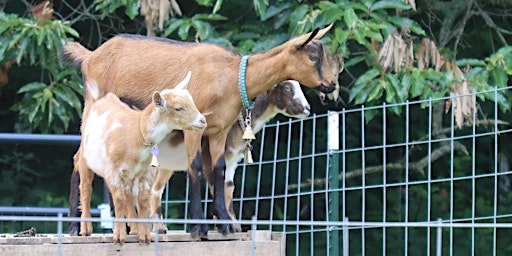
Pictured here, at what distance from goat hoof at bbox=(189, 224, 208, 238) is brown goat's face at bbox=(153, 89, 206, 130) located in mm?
473

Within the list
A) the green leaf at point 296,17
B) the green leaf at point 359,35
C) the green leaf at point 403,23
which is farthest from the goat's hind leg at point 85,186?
the green leaf at point 403,23

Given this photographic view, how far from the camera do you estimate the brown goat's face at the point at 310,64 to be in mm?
6023

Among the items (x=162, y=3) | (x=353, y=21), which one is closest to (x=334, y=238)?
(x=353, y=21)

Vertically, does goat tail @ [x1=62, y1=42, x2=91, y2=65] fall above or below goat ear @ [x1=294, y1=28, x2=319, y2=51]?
above

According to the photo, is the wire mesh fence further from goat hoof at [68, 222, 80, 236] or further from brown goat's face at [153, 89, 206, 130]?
brown goat's face at [153, 89, 206, 130]

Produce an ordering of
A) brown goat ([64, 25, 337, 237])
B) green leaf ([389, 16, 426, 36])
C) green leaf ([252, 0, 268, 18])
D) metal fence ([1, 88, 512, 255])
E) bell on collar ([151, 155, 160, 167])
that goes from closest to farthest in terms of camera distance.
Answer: bell on collar ([151, 155, 160, 167]) < brown goat ([64, 25, 337, 237]) < green leaf ([252, 0, 268, 18]) < green leaf ([389, 16, 426, 36]) < metal fence ([1, 88, 512, 255])

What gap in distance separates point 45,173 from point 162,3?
2.75m

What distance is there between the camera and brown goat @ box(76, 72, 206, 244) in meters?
5.78

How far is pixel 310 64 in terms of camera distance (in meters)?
6.02

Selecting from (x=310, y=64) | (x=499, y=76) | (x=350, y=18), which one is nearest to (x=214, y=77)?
(x=310, y=64)

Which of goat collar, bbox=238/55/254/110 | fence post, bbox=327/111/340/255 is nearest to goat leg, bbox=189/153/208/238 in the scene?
goat collar, bbox=238/55/254/110

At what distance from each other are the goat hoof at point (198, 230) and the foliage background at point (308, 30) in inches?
124

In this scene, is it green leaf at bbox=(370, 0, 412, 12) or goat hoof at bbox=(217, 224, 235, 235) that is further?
green leaf at bbox=(370, 0, 412, 12)

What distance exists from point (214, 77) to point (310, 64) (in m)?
0.50
